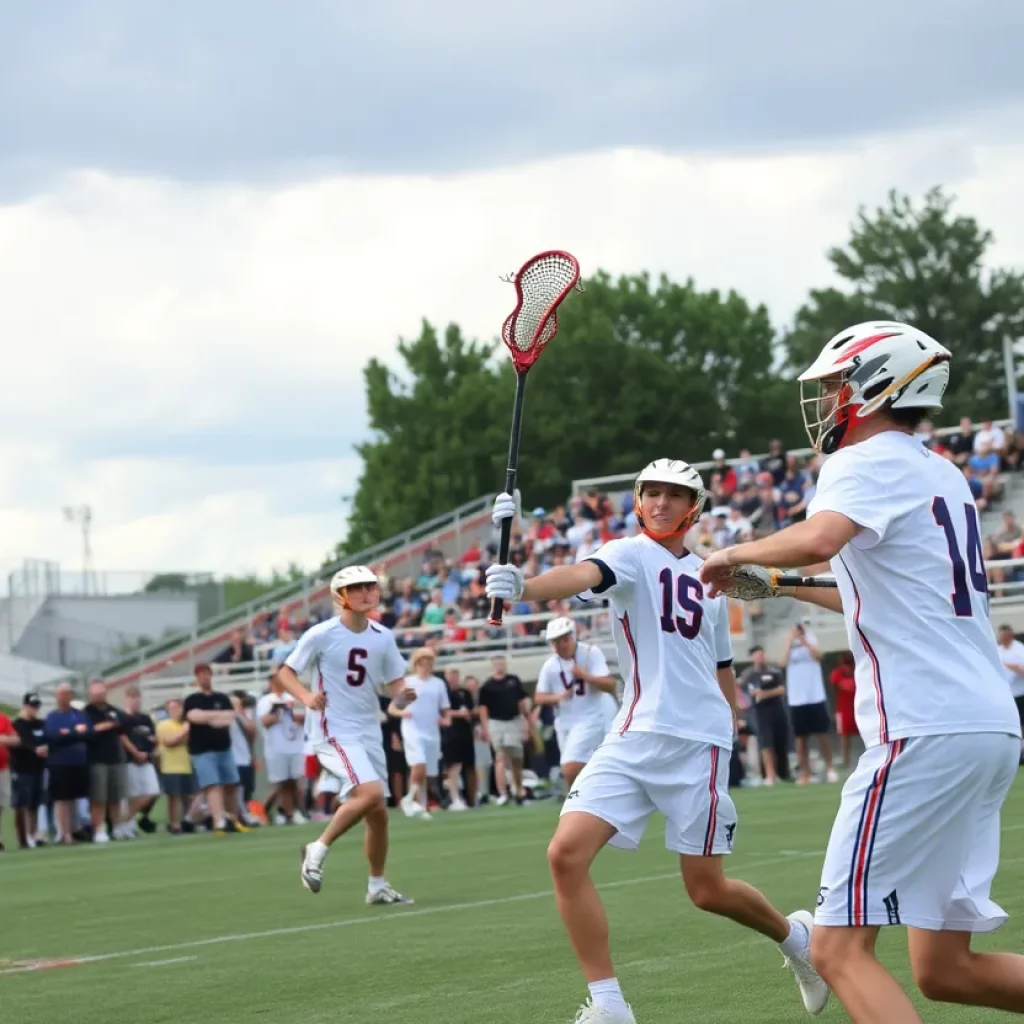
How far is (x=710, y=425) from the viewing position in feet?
219

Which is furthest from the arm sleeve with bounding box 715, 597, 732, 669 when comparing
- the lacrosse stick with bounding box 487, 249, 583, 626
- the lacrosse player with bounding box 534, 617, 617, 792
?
the lacrosse player with bounding box 534, 617, 617, 792

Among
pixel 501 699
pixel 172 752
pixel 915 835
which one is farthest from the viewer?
pixel 501 699

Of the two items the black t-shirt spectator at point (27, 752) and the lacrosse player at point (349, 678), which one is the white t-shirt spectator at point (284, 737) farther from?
the lacrosse player at point (349, 678)

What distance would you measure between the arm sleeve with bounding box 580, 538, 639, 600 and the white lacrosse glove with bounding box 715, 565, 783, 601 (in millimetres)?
2092

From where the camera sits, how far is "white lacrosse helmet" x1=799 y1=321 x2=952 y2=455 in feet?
17.2

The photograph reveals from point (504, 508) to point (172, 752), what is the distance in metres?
18.0

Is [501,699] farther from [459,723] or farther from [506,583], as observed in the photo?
[506,583]

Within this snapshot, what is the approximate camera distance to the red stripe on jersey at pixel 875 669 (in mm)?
5102

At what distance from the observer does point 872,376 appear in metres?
5.25

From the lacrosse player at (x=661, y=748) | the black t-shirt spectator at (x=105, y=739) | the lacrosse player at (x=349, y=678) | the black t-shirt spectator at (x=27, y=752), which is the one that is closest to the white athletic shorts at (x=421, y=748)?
the black t-shirt spectator at (x=105, y=739)

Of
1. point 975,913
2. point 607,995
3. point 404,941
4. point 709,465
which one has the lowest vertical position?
point 404,941

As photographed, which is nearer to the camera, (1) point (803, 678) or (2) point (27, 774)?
(2) point (27, 774)

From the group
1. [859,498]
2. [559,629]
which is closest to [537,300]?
[859,498]

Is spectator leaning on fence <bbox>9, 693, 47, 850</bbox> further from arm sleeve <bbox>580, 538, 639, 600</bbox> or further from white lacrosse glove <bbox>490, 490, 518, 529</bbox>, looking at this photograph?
white lacrosse glove <bbox>490, 490, 518, 529</bbox>
